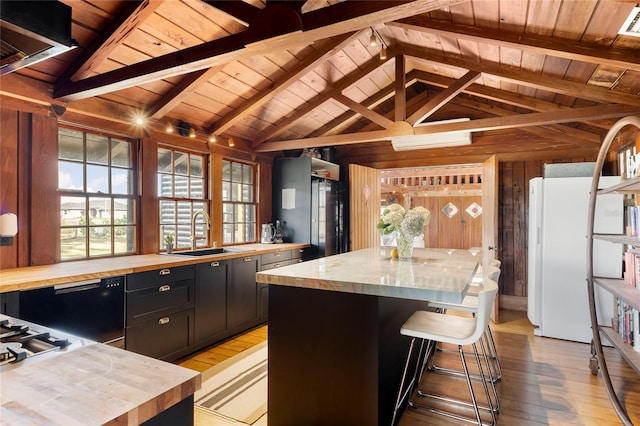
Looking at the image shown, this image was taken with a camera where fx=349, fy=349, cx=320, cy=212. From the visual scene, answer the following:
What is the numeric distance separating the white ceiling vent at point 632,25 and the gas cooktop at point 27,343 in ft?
10.0

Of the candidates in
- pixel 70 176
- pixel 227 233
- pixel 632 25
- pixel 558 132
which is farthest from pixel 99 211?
pixel 558 132

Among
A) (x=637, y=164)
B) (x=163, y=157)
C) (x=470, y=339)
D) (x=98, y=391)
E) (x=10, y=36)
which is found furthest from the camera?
(x=163, y=157)

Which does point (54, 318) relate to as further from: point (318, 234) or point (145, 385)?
point (318, 234)

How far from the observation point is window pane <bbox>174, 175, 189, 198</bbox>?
4066 mm

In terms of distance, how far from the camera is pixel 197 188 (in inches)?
170

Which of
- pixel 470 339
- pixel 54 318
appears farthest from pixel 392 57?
pixel 54 318

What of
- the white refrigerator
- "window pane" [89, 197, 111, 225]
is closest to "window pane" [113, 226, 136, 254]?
"window pane" [89, 197, 111, 225]

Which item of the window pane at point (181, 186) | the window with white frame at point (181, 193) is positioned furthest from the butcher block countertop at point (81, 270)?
the window pane at point (181, 186)

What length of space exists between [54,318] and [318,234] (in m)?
3.30

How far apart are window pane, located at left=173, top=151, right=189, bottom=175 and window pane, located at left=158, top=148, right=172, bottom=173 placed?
75 mm

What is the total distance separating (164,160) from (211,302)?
5.58 feet

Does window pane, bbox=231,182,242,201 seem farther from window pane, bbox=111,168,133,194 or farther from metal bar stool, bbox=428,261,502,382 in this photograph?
metal bar stool, bbox=428,261,502,382

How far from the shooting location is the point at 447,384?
2.75m

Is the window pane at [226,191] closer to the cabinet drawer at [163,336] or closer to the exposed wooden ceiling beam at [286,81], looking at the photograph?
the exposed wooden ceiling beam at [286,81]
